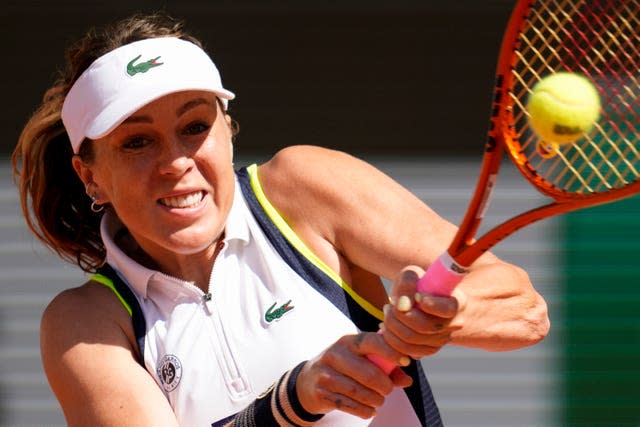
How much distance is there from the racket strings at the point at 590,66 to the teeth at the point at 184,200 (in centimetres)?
71

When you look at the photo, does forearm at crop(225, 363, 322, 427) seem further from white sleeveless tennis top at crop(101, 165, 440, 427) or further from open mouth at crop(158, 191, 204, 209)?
open mouth at crop(158, 191, 204, 209)

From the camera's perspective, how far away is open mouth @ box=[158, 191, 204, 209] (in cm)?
265

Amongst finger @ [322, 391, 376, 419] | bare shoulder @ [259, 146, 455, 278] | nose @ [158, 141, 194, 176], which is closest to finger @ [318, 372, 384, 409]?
finger @ [322, 391, 376, 419]

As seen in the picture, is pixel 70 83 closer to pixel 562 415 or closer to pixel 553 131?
pixel 553 131

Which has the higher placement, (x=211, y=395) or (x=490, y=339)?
(x=490, y=339)

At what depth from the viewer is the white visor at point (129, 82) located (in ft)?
8.57

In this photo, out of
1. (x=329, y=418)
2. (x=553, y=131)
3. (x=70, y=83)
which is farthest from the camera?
(x=70, y=83)

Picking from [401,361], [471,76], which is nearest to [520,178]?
[471,76]

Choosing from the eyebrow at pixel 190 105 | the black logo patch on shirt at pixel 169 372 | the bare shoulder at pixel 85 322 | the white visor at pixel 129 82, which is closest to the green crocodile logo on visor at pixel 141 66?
the white visor at pixel 129 82

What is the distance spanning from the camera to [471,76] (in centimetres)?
455

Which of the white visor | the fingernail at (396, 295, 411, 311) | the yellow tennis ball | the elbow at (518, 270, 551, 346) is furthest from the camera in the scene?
the white visor

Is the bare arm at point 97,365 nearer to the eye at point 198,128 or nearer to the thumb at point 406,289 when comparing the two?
the eye at point 198,128

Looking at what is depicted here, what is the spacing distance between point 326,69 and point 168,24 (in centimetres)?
174

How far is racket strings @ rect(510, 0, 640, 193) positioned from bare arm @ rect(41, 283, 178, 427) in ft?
3.17
